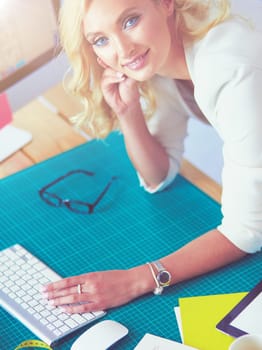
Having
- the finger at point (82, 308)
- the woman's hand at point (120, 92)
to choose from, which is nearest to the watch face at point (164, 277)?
the finger at point (82, 308)

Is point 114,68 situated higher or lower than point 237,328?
higher

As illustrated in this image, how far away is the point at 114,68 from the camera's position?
4.43ft

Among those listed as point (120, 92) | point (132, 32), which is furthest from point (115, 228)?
point (132, 32)

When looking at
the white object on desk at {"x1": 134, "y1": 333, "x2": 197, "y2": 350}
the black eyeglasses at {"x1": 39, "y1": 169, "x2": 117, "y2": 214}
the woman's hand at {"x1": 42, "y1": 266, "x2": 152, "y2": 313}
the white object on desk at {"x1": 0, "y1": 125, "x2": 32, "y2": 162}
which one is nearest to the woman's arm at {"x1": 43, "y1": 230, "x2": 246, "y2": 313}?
the woman's hand at {"x1": 42, "y1": 266, "x2": 152, "y2": 313}

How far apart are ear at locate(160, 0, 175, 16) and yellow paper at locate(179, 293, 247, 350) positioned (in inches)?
19.5

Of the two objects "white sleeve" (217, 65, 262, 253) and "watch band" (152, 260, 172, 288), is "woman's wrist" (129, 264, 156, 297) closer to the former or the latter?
"watch band" (152, 260, 172, 288)

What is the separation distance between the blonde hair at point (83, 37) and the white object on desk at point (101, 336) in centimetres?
48

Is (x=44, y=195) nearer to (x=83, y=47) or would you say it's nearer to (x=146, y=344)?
(x=83, y=47)

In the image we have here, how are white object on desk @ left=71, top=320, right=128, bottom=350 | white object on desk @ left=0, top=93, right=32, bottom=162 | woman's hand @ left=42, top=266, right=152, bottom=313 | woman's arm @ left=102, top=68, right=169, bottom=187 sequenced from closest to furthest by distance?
white object on desk @ left=71, top=320, right=128, bottom=350 → woman's hand @ left=42, top=266, right=152, bottom=313 → woman's arm @ left=102, top=68, right=169, bottom=187 → white object on desk @ left=0, top=93, right=32, bottom=162

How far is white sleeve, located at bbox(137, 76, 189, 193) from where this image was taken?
1.51 meters

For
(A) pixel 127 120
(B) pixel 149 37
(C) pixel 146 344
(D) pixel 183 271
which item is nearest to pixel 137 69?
(B) pixel 149 37

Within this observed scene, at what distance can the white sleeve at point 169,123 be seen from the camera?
4.96 feet

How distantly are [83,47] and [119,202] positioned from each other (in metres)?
0.34

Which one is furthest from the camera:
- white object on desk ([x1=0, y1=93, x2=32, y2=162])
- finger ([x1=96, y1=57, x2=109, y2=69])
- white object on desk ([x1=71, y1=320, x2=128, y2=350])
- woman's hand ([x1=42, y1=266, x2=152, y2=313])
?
white object on desk ([x1=0, y1=93, x2=32, y2=162])
